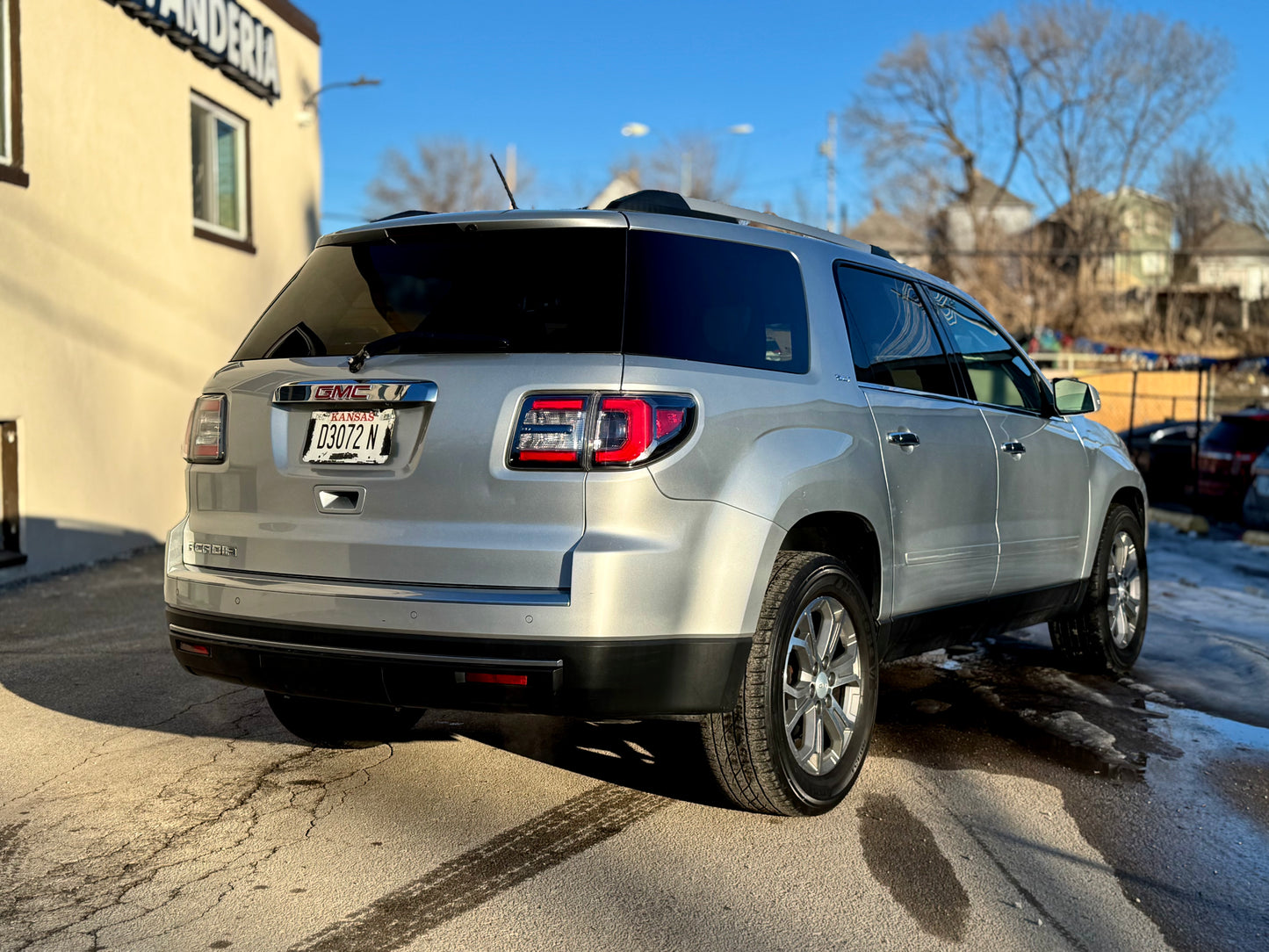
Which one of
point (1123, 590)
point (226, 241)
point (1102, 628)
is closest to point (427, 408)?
point (1102, 628)

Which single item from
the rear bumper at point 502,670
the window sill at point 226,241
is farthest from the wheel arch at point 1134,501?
the window sill at point 226,241

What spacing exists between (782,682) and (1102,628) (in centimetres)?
302

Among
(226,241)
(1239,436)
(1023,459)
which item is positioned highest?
(226,241)

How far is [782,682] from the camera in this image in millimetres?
3764

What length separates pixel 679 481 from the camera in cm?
340

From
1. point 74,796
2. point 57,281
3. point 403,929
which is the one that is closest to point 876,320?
point 403,929

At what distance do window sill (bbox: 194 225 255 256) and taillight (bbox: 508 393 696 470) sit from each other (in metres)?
9.79

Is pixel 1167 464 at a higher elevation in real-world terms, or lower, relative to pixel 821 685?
lower

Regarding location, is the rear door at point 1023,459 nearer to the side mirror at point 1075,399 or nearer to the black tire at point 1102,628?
the side mirror at point 1075,399

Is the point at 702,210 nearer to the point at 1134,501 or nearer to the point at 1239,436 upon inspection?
the point at 1134,501

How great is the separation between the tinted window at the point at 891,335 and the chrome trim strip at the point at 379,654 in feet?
5.66

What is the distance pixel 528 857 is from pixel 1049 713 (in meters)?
2.84

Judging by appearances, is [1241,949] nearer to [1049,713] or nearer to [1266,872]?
[1266,872]

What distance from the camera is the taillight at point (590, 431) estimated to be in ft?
11.0
